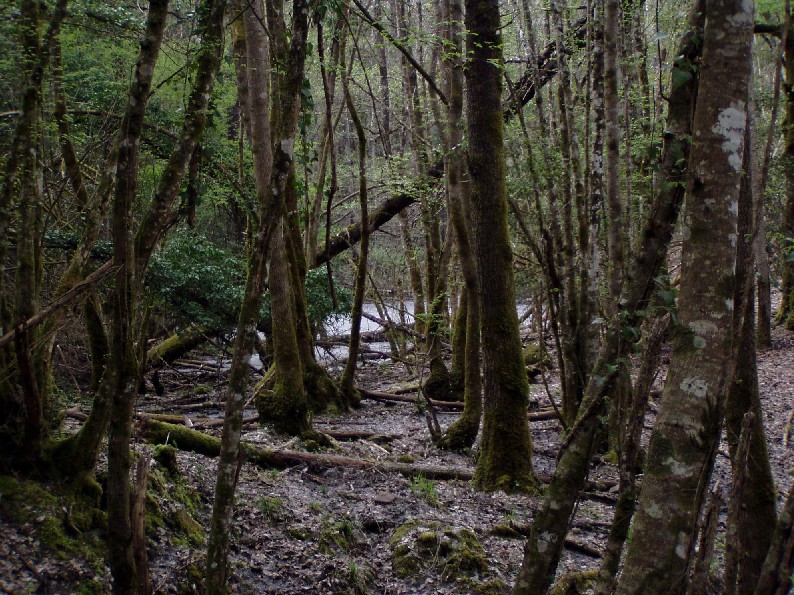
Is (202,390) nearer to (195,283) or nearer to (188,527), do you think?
(195,283)

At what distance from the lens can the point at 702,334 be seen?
8.21ft

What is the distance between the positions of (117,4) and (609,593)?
10168mm

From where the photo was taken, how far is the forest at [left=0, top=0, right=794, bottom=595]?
8.44ft

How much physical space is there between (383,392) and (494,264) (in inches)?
228

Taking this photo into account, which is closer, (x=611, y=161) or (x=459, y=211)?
(x=611, y=161)

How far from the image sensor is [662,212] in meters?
3.15

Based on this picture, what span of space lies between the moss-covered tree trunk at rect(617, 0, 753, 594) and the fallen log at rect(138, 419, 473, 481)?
4.34 meters

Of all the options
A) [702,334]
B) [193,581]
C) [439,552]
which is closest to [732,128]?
[702,334]

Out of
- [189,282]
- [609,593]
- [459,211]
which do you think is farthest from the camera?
[189,282]

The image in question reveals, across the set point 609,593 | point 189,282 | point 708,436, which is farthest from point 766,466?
point 189,282

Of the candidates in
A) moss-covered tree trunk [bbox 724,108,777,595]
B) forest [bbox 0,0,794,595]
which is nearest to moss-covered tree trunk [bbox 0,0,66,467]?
forest [bbox 0,0,794,595]

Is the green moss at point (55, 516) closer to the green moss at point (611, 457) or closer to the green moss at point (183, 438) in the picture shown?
the green moss at point (183, 438)

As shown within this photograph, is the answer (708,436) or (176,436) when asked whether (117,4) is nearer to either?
(176,436)

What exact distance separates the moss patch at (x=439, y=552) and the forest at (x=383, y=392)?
0.08 feet
